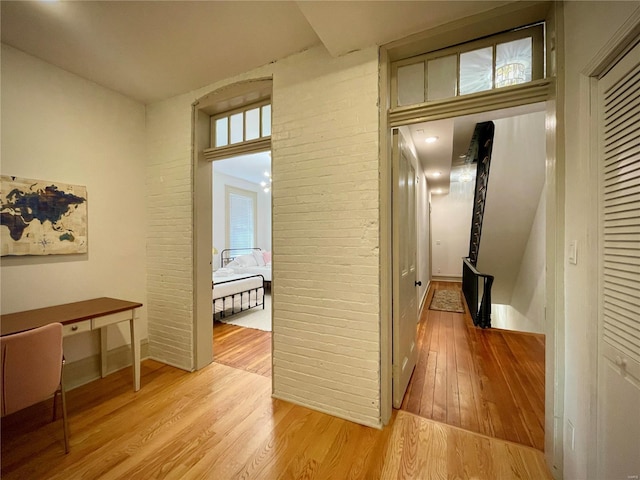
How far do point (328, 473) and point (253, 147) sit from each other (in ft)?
8.28

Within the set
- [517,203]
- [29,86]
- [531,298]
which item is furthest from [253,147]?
[531,298]

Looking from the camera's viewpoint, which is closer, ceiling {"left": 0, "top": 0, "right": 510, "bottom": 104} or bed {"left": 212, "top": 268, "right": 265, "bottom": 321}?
ceiling {"left": 0, "top": 0, "right": 510, "bottom": 104}

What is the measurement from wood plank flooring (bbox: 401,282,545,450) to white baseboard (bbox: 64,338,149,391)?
2.83 m

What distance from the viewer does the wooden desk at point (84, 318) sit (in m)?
1.83

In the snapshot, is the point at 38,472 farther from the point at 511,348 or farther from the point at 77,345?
the point at 511,348

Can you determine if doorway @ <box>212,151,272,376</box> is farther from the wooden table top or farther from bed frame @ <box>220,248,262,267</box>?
the wooden table top

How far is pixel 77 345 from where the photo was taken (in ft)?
7.93

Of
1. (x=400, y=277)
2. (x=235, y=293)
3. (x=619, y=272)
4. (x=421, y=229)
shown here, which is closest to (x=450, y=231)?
(x=421, y=229)

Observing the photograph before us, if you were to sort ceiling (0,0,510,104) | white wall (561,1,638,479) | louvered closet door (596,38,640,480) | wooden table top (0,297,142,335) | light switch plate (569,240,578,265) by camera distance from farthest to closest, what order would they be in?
1. wooden table top (0,297,142,335)
2. ceiling (0,0,510,104)
3. light switch plate (569,240,578,265)
4. white wall (561,1,638,479)
5. louvered closet door (596,38,640,480)

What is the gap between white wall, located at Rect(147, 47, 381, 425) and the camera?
6.04 feet

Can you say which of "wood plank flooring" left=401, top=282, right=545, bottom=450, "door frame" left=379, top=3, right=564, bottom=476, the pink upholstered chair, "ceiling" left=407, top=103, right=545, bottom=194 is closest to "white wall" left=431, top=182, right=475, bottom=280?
"ceiling" left=407, top=103, right=545, bottom=194

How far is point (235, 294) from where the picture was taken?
4.44 metres

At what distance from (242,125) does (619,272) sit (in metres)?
2.93

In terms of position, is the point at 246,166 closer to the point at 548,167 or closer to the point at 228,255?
the point at 228,255
